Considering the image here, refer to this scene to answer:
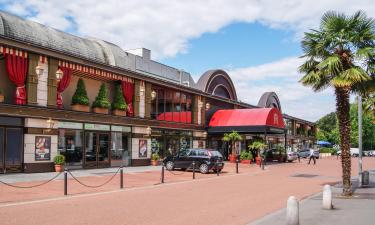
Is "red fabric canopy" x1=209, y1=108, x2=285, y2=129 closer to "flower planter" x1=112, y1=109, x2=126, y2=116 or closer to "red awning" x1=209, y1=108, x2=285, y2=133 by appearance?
"red awning" x1=209, y1=108, x2=285, y2=133

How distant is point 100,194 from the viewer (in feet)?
51.2

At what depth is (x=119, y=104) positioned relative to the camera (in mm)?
29281

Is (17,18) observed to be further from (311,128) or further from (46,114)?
(311,128)

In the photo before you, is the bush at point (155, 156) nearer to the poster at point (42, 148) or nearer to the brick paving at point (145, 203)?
the poster at point (42, 148)

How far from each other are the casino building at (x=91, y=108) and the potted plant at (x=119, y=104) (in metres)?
0.07

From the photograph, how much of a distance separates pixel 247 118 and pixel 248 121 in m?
0.49

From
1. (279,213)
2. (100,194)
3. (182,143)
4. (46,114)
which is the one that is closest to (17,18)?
(46,114)

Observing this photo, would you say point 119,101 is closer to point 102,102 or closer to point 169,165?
point 102,102

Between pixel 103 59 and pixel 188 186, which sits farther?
pixel 103 59

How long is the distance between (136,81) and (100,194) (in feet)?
54.1

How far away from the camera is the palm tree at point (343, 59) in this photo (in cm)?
1655

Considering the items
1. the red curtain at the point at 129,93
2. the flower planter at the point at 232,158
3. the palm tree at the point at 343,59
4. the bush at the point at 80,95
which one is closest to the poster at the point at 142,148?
the red curtain at the point at 129,93

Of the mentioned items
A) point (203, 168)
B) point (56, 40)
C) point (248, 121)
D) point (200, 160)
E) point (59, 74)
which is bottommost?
point (203, 168)

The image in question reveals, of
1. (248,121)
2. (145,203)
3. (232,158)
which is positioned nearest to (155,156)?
(232,158)
